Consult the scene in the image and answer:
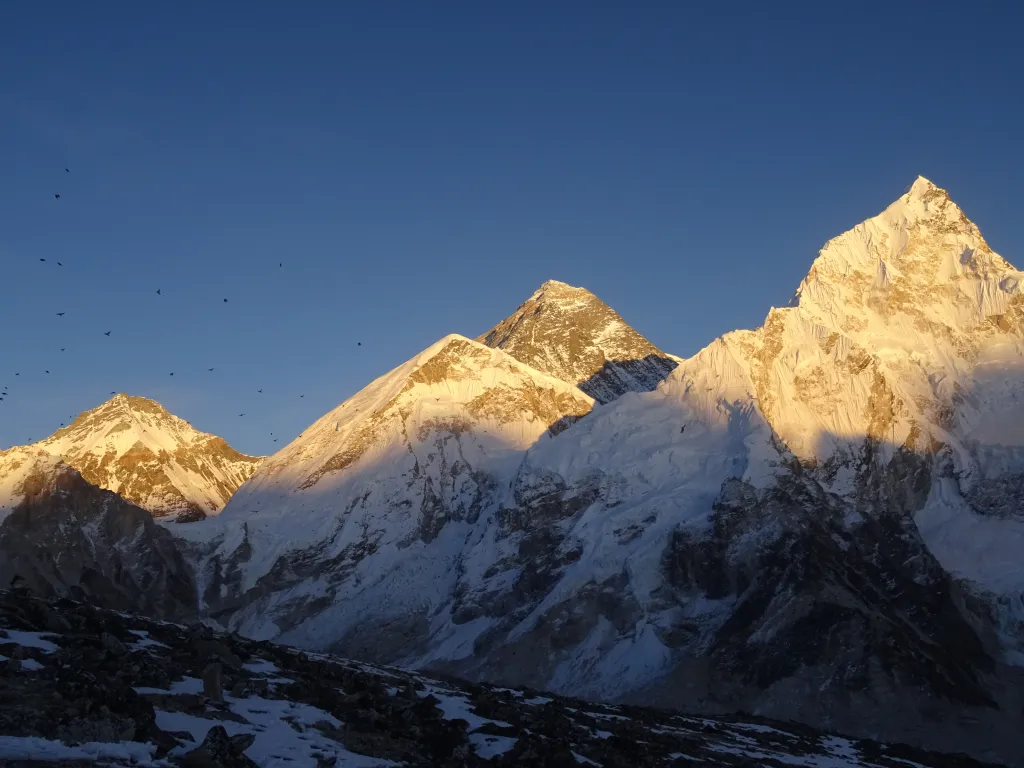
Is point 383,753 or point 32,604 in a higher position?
point 32,604

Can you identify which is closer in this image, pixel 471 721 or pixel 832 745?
pixel 471 721

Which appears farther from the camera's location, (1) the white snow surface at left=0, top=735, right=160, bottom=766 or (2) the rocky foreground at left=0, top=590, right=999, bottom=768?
(2) the rocky foreground at left=0, top=590, right=999, bottom=768

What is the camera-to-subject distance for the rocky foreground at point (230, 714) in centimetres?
3172

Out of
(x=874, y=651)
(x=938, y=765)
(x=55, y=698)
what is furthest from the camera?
(x=874, y=651)

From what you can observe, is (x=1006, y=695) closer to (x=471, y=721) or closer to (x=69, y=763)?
(x=471, y=721)

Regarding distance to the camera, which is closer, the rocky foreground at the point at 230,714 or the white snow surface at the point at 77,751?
the white snow surface at the point at 77,751

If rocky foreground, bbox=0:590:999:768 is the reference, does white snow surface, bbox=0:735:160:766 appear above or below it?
below

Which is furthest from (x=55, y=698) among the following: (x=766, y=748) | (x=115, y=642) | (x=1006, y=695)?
(x=1006, y=695)

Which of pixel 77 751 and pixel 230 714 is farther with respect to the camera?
pixel 230 714

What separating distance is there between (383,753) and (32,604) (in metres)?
19.5

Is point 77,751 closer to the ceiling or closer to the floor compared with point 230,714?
closer to the floor

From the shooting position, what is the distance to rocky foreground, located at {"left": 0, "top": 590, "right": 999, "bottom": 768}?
31.7m

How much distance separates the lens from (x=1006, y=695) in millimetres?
199000

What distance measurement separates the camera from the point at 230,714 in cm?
3812
